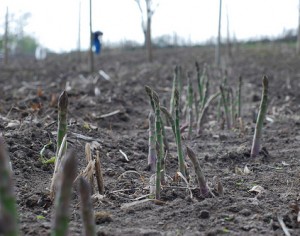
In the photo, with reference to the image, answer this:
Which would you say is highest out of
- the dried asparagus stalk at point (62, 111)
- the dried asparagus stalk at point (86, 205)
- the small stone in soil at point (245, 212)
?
the dried asparagus stalk at point (62, 111)

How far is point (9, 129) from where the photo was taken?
11.7 feet

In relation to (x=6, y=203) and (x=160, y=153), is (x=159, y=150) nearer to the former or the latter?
(x=160, y=153)

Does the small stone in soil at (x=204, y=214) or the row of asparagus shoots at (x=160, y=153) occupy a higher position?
the row of asparagus shoots at (x=160, y=153)

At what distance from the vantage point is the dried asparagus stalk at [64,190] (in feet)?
3.43

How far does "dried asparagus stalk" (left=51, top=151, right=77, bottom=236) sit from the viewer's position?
1046 mm

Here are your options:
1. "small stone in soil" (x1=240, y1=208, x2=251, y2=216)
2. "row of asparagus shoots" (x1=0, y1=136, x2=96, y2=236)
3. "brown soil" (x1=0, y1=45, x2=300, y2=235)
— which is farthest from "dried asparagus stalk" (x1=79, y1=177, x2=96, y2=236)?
"small stone in soil" (x1=240, y1=208, x2=251, y2=216)

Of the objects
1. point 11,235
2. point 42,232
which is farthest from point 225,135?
point 11,235

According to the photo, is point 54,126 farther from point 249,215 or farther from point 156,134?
point 249,215

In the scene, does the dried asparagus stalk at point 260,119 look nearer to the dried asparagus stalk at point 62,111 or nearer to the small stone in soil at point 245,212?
the small stone in soil at point 245,212

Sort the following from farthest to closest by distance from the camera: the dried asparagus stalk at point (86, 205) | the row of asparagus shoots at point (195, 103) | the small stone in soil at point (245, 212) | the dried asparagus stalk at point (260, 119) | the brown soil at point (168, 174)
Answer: the row of asparagus shoots at point (195, 103), the dried asparagus stalk at point (260, 119), the small stone in soil at point (245, 212), the brown soil at point (168, 174), the dried asparagus stalk at point (86, 205)

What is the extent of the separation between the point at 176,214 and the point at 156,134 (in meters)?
0.63

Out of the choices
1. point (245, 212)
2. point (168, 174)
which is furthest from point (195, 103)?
point (245, 212)

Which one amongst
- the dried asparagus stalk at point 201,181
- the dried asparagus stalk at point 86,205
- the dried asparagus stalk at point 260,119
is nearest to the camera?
the dried asparagus stalk at point 86,205

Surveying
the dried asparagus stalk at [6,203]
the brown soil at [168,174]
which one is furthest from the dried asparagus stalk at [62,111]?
the dried asparagus stalk at [6,203]
